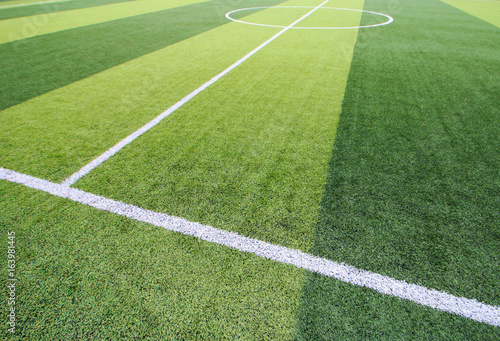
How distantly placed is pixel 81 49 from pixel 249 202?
256 inches

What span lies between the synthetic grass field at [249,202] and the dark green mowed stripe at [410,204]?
0.04 feet

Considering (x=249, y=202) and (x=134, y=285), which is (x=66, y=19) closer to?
(x=249, y=202)

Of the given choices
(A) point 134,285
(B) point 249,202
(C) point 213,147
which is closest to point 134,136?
(C) point 213,147

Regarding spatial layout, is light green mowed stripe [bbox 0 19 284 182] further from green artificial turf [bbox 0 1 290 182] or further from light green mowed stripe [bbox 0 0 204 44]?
light green mowed stripe [bbox 0 0 204 44]

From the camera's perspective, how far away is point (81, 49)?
258 inches

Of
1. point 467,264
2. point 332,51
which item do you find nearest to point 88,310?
point 467,264

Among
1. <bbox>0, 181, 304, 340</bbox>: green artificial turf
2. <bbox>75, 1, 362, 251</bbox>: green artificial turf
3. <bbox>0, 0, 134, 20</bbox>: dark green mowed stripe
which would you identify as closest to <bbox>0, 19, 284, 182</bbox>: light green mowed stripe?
<bbox>75, 1, 362, 251</bbox>: green artificial turf

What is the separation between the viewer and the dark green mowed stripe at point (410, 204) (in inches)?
63.5

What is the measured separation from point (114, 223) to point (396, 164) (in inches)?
102

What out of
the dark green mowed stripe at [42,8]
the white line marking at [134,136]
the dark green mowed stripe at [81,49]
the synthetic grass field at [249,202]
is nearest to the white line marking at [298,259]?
the synthetic grass field at [249,202]

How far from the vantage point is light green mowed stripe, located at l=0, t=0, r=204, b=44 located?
27.1ft

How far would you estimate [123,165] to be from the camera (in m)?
2.77

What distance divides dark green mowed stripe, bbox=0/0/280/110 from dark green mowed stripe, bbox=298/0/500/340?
463 cm

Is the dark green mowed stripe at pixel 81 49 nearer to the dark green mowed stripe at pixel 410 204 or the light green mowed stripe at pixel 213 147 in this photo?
the light green mowed stripe at pixel 213 147
